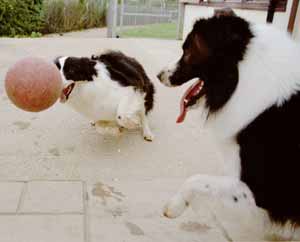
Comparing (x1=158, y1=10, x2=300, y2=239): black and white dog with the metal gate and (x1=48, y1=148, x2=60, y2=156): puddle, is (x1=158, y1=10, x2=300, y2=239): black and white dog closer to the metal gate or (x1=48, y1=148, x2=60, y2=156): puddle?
(x1=48, y1=148, x2=60, y2=156): puddle

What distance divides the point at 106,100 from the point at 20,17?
919 centimetres

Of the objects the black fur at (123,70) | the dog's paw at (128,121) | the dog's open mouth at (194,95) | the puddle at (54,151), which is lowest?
the puddle at (54,151)

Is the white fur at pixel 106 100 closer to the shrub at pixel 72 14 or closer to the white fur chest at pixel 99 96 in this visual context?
the white fur chest at pixel 99 96

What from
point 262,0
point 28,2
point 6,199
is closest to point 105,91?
point 6,199

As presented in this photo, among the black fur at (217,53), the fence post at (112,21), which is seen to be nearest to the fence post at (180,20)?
the fence post at (112,21)

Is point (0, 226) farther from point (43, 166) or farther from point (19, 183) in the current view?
point (43, 166)

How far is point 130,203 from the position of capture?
117 inches

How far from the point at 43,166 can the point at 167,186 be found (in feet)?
3.51

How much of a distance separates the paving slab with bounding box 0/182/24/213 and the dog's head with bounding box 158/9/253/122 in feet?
4.71

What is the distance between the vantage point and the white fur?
378 centimetres

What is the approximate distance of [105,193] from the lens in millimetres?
3078

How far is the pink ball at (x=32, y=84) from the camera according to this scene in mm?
2988

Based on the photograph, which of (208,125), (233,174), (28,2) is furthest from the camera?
(28,2)

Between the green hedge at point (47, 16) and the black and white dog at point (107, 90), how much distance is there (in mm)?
8414
